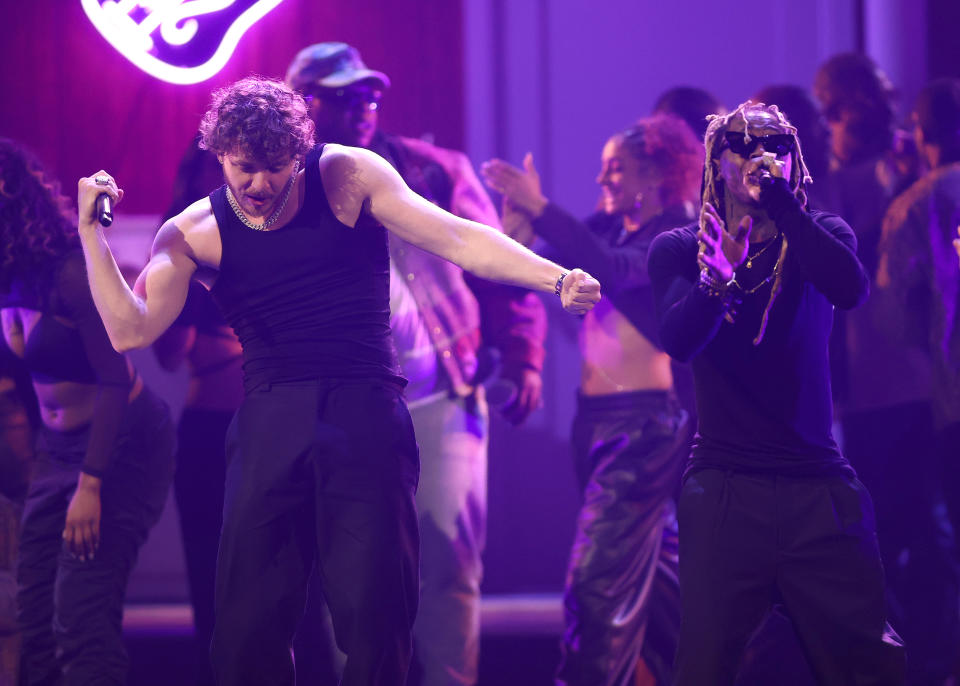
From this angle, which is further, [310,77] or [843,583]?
[310,77]

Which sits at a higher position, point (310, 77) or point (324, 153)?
point (310, 77)

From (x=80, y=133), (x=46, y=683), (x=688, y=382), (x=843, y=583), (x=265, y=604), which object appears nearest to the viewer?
(x=843, y=583)

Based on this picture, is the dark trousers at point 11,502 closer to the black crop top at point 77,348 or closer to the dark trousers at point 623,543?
the black crop top at point 77,348

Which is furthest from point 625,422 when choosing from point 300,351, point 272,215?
point 272,215

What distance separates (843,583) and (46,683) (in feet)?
7.96

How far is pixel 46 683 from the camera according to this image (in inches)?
137

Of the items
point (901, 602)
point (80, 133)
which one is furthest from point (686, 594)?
point (80, 133)

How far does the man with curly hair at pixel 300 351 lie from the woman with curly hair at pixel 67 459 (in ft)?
2.78

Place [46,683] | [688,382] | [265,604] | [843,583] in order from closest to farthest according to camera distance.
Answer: [843,583] → [265,604] → [46,683] → [688,382]

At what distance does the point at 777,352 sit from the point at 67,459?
2.21m

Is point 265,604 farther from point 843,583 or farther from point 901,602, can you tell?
point 901,602

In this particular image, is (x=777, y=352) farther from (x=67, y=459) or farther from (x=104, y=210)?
(x=67, y=459)

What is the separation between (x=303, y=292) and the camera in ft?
8.78

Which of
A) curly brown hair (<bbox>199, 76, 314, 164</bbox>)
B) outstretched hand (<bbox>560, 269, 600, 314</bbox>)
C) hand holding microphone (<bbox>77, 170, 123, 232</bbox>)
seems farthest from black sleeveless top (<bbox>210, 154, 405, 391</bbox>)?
outstretched hand (<bbox>560, 269, 600, 314</bbox>)
